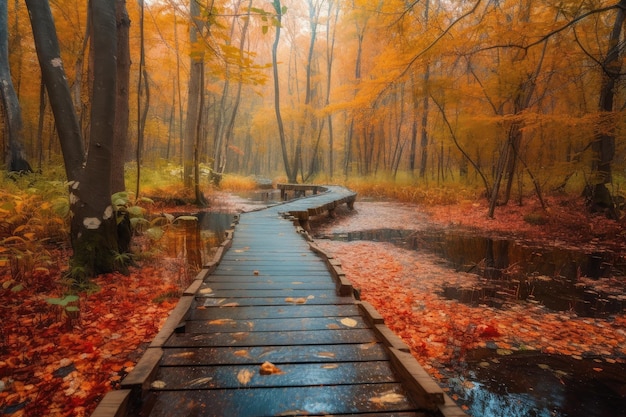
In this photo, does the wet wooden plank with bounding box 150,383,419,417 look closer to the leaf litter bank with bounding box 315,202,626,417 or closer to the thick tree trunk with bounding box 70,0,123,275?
the leaf litter bank with bounding box 315,202,626,417

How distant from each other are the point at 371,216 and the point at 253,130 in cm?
2248

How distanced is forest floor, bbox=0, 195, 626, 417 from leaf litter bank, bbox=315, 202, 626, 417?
2 cm

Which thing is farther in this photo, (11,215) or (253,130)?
(253,130)

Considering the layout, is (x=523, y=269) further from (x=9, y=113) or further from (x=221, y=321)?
(x=9, y=113)

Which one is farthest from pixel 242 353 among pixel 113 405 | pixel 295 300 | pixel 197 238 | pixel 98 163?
pixel 197 238

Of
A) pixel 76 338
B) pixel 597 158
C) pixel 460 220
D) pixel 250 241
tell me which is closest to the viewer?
pixel 76 338

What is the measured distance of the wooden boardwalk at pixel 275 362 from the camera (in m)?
1.94

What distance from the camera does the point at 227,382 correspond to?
2.17 meters

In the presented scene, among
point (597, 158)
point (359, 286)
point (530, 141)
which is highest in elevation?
point (530, 141)

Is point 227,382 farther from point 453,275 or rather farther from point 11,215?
point 11,215

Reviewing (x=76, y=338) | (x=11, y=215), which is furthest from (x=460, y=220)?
(x=11, y=215)

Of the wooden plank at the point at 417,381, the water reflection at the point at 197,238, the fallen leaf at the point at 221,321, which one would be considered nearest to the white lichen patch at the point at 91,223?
the water reflection at the point at 197,238

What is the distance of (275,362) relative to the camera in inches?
95.3

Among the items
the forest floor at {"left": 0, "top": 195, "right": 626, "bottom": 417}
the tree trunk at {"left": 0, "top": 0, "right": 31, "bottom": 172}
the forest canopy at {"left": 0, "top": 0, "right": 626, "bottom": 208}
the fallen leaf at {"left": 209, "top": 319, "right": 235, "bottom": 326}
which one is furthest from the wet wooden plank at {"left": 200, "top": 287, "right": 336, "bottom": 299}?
the tree trunk at {"left": 0, "top": 0, "right": 31, "bottom": 172}
